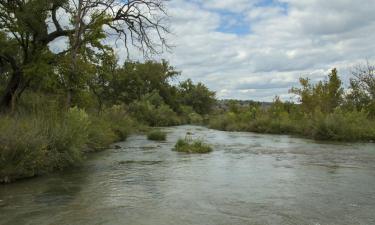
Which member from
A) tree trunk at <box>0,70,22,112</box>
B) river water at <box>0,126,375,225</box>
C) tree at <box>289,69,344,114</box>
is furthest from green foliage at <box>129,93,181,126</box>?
river water at <box>0,126,375,225</box>

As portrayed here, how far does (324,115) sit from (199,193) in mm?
23998

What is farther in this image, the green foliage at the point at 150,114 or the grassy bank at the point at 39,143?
the green foliage at the point at 150,114

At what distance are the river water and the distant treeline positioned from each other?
11.5 meters

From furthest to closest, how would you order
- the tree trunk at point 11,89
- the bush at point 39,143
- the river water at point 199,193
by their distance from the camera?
the tree trunk at point 11,89 → the bush at point 39,143 → the river water at point 199,193

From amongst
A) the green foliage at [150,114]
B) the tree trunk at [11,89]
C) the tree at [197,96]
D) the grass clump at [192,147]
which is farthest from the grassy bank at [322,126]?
the tree at [197,96]

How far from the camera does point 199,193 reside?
11.4 metres

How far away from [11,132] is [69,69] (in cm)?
1074

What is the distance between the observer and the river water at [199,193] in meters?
8.88

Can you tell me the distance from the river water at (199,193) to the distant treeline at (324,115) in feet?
37.8

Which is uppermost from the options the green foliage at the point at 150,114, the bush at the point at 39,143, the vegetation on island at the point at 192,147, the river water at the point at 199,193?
the green foliage at the point at 150,114

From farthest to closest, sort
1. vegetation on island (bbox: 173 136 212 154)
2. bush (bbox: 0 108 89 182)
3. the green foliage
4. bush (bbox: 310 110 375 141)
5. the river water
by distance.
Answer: the green foliage < bush (bbox: 310 110 375 141) < vegetation on island (bbox: 173 136 212 154) < bush (bbox: 0 108 89 182) < the river water

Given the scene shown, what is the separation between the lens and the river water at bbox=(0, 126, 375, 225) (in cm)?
888

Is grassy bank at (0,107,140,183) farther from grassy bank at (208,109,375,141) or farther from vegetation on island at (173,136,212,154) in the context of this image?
grassy bank at (208,109,375,141)

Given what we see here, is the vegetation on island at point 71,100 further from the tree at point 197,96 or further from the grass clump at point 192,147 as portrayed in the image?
the tree at point 197,96
